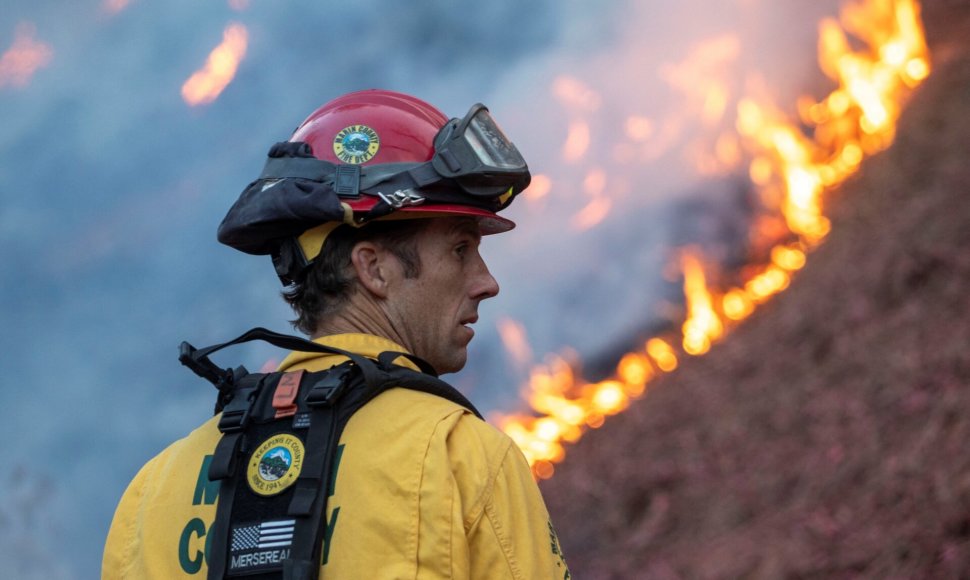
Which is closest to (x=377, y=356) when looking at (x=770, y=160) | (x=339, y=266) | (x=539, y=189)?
(x=339, y=266)

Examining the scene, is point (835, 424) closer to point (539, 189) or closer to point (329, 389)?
point (539, 189)

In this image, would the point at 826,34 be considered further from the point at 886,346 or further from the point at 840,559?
the point at 840,559

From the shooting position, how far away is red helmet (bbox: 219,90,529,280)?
2.29m

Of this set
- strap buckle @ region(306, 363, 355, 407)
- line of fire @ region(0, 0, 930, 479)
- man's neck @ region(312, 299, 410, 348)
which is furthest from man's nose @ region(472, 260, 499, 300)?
line of fire @ region(0, 0, 930, 479)

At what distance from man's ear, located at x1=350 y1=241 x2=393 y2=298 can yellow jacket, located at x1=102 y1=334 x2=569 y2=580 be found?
331 mm

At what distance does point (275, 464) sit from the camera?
2.02m

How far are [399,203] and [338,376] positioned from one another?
1.42ft

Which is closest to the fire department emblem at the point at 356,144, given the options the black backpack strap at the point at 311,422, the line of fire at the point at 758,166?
the black backpack strap at the point at 311,422

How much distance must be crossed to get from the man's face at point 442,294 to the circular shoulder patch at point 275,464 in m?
0.41

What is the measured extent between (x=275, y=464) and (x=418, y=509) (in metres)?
0.32

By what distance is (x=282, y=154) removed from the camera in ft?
8.02

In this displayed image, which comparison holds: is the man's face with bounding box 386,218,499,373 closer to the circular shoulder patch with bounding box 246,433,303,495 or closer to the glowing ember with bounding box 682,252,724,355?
the circular shoulder patch with bounding box 246,433,303,495

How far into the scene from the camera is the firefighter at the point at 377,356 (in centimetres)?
187

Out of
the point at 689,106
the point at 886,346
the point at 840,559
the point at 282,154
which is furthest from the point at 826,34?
the point at 282,154
